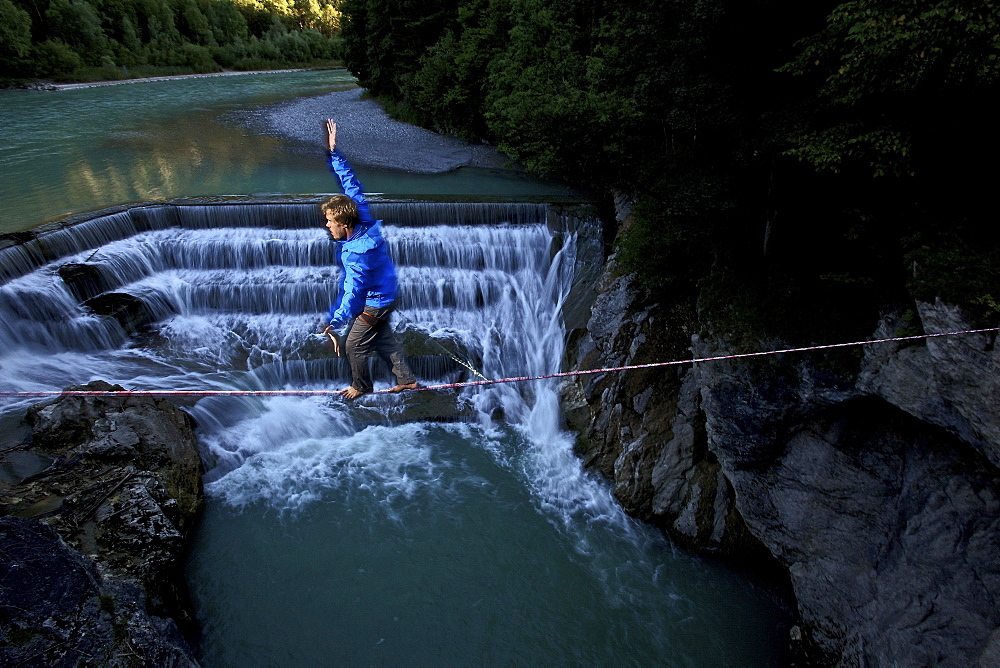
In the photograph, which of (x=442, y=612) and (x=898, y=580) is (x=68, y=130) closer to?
(x=442, y=612)

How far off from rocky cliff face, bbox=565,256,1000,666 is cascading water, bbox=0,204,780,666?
34.3 inches

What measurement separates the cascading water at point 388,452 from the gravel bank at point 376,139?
7626 millimetres

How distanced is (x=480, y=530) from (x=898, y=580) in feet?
16.6

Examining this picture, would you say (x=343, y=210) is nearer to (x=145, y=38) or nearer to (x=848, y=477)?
(x=848, y=477)

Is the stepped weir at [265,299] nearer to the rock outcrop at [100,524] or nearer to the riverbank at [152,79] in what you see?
the rock outcrop at [100,524]

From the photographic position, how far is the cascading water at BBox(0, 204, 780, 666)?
279 inches

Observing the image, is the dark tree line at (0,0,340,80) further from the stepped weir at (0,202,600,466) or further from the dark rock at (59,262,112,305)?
the dark rock at (59,262,112,305)

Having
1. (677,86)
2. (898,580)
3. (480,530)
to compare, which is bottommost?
(480,530)

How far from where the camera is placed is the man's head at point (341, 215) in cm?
518

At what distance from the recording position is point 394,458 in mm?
9680

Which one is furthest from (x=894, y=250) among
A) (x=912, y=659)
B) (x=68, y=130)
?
(x=68, y=130)

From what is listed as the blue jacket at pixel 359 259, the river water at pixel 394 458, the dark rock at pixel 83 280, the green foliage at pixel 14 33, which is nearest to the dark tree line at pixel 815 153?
the river water at pixel 394 458

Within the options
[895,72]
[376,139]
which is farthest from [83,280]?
[376,139]

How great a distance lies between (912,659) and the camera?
220 inches
